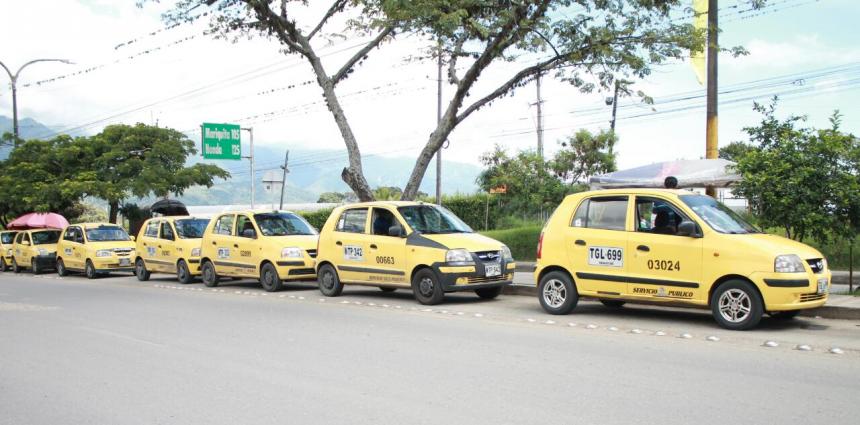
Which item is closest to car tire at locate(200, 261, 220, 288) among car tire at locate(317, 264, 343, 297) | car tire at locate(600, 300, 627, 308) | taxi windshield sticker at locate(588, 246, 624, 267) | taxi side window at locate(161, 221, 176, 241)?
taxi side window at locate(161, 221, 176, 241)

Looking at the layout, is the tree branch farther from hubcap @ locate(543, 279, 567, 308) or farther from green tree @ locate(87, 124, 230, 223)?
green tree @ locate(87, 124, 230, 223)

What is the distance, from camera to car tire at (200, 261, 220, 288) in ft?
59.1

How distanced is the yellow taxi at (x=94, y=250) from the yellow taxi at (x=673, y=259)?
16.0 meters

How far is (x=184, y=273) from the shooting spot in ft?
63.8

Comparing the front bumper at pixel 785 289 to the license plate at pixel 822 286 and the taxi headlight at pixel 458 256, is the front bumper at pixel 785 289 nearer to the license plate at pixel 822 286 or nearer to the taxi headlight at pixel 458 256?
the license plate at pixel 822 286

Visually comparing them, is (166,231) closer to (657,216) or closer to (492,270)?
(492,270)

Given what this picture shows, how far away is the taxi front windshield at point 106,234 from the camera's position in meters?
24.1

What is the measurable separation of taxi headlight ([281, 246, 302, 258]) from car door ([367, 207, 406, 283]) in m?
2.88

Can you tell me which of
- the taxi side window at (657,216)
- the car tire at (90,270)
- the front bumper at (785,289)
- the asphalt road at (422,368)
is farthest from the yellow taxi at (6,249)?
the front bumper at (785,289)

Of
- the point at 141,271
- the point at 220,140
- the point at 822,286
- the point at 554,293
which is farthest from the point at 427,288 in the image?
the point at 220,140

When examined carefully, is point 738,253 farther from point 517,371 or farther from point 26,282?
point 26,282

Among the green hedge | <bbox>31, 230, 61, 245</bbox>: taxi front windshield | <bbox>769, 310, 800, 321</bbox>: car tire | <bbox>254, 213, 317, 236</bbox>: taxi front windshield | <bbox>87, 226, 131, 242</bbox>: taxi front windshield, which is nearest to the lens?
<bbox>769, 310, 800, 321</bbox>: car tire

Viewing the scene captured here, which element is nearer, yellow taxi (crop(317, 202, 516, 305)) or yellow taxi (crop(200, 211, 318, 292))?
yellow taxi (crop(317, 202, 516, 305))

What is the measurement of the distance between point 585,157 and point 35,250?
20.5m
